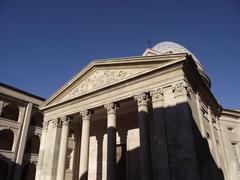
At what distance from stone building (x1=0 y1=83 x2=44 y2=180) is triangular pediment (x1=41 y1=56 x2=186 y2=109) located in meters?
9.06

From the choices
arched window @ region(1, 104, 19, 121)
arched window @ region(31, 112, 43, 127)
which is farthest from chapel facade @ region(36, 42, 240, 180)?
arched window @ region(1, 104, 19, 121)

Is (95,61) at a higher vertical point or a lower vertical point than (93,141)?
higher

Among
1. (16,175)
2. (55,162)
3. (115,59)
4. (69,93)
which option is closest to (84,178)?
(55,162)

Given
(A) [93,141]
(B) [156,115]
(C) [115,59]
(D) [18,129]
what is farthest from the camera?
(D) [18,129]

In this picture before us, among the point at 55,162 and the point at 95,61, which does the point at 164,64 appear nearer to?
the point at 95,61

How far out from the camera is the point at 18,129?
84.5ft

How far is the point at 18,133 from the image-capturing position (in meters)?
25.6

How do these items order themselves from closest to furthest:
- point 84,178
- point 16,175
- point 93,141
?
point 84,178, point 93,141, point 16,175

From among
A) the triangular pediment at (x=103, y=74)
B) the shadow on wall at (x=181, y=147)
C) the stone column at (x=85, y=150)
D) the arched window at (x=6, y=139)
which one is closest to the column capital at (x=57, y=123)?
the triangular pediment at (x=103, y=74)

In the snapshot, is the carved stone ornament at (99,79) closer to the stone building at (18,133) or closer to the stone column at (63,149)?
the stone column at (63,149)

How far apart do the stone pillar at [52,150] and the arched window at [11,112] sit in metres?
10.9

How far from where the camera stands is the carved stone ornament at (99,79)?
1497 centimetres

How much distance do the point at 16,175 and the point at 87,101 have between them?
14304 mm

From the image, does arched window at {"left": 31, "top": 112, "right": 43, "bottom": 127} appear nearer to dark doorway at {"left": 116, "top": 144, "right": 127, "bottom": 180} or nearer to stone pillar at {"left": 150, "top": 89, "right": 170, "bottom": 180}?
dark doorway at {"left": 116, "top": 144, "right": 127, "bottom": 180}
